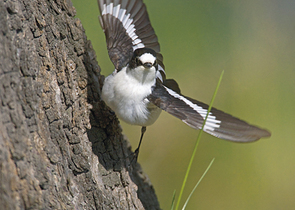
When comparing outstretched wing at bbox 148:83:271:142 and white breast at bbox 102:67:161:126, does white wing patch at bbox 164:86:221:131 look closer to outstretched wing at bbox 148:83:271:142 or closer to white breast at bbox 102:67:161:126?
outstretched wing at bbox 148:83:271:142

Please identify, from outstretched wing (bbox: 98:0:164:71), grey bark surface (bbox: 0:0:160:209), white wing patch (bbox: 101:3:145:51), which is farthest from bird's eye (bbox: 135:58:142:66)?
white wing patch (bbox: 101:3:145:51)

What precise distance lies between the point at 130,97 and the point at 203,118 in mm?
561

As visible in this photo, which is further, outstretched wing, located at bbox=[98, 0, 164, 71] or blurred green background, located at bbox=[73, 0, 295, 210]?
blurred green background, located at bbox=[73, 0, 295, 210]

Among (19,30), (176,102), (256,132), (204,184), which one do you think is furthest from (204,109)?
(204,184)

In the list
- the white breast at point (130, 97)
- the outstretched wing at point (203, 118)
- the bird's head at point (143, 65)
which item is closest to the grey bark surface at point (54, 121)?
the white breast at point (130, 97)

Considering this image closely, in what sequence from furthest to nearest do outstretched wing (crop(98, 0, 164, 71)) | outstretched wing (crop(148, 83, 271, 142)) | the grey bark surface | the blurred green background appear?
the blurred green background → outstretched wing (crop(98, 0, 164, 71)) → outstretched wing (crop(148, 83, 271, 142)) → the grey bark surface

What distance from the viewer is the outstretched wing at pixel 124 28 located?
2635 millimetres

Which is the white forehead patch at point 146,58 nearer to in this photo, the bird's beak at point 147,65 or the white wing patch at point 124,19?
the bird's beak at point 147,65

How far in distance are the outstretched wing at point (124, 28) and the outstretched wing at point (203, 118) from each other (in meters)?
0.45

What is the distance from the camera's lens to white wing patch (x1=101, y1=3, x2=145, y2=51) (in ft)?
8.89

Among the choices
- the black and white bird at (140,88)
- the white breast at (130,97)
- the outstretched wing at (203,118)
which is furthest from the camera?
the white breast at (130,97)

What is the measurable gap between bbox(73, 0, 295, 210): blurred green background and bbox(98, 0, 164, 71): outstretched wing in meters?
1.25

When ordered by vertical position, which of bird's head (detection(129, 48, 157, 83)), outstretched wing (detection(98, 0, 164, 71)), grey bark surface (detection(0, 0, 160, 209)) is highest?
outstretched wing (detection(98, 0, 164, 71))

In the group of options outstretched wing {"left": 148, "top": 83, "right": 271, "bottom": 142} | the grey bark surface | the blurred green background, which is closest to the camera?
the grey bark surface
